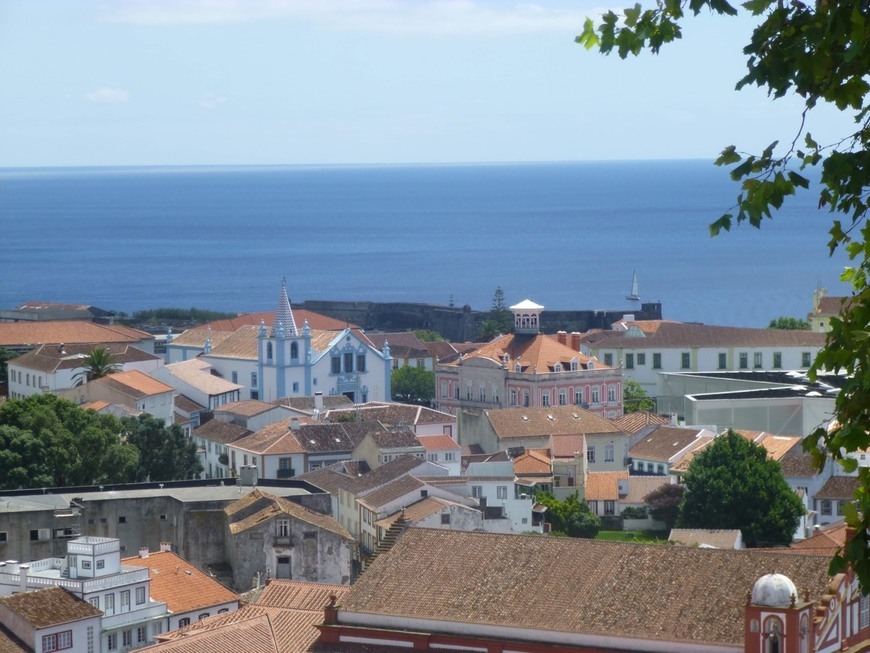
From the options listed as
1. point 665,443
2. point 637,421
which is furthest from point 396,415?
point 665,443

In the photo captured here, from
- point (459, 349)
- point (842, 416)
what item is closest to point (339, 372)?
point (459, 349)

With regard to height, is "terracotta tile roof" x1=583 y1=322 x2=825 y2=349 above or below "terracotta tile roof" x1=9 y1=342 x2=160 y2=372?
above

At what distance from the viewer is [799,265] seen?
577ft

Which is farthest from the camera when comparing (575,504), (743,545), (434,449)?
(434,449)

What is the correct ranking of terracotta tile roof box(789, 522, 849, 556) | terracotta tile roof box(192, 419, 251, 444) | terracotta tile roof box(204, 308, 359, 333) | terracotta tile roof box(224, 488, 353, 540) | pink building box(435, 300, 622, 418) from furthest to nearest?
terracotta tile roof box(204, 308, 359, 333), pink building box(435, 300, 622, 418), terracotta tile roof box(192, 419, 251, 444), terracotta tile roof box(224, 488, 353, 540), terracotta tile roof box(789, 522, 849, 556)

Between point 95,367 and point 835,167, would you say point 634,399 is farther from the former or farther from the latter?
point 835,167

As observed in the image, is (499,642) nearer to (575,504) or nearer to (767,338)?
(575,504)

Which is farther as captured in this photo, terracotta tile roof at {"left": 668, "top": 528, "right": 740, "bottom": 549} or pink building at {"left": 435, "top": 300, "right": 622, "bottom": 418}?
pink building at {"left": 435, "top": 300, "right": 622, "bottom": 418}

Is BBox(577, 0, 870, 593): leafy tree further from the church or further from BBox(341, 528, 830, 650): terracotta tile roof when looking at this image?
the church

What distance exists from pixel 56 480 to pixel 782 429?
23.9 meters

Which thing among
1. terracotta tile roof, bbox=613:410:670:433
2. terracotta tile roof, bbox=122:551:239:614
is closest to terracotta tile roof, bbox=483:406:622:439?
terracotta tile roof, bbox=613:410:670:433

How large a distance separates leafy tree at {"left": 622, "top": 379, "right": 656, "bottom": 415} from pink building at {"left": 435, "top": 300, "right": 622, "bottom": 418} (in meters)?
1.66

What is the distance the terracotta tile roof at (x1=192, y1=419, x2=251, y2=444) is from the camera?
185 ft

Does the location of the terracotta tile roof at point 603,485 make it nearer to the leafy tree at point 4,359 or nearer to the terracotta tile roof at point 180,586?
the terracotta tile roof at point 180,586
